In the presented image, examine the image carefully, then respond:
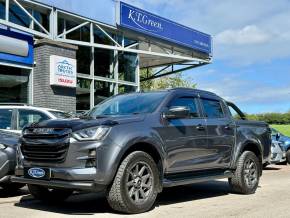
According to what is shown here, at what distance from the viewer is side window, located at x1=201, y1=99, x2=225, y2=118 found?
8981mm

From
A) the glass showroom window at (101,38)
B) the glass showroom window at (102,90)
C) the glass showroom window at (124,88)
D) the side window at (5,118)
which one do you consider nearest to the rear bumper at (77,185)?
the side window at (5,118)

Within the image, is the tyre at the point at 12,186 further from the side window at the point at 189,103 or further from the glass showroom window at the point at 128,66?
the glass showroom window at the point at 128,66

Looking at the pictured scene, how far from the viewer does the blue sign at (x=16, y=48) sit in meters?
14.7

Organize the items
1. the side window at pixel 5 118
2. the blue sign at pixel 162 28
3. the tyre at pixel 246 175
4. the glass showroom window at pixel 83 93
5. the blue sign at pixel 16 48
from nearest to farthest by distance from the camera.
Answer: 1. the tyre at pixel 246 175
2. the side window at pixel 5 118
3. the blue sign at pixel 16 48
4. the glass showroom window at pixel 83 93
5. the blue sign at pixel 162 28

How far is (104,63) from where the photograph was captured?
1922 centimetres

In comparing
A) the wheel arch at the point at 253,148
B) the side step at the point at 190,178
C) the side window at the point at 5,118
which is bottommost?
the side step at the point at 190,178

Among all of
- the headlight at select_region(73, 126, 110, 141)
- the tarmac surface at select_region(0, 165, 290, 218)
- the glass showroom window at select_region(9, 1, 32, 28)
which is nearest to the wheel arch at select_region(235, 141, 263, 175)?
the tarmac surface at select_region(0, 165, 290, 218)

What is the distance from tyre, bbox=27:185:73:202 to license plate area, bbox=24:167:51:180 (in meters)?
0.84

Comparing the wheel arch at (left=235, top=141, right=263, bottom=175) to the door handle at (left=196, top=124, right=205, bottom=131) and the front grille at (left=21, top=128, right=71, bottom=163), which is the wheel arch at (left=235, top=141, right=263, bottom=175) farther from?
the front grille at (left=21, top=128, right=71, bottom=163)

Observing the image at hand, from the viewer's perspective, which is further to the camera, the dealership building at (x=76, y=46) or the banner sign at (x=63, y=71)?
the banner sign at (x=63, y=71)

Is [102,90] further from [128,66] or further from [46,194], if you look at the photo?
[46,194]

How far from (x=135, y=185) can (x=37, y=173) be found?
131 centimetres

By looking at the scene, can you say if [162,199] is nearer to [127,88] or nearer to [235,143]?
[235,143]

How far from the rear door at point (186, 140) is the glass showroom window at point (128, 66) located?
11.6 m
